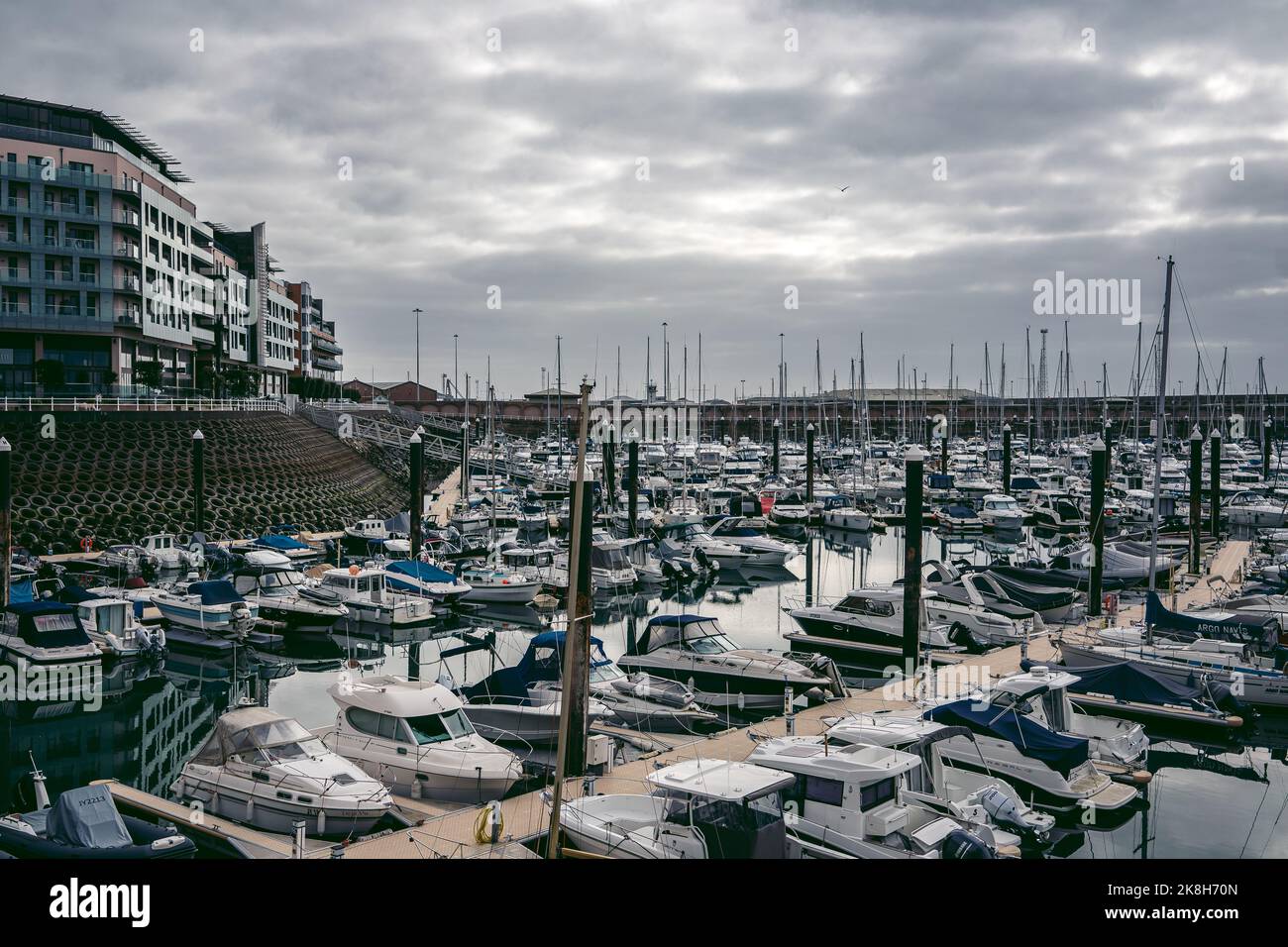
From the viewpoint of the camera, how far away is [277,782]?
17641mm

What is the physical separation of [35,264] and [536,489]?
117ft

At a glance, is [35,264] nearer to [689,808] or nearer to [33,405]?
[33,405]

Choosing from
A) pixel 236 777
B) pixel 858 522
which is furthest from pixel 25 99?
pixel 236 777

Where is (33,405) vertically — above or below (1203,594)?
above

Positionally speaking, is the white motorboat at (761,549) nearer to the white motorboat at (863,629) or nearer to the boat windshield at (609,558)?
the boat windshield at (609,558)

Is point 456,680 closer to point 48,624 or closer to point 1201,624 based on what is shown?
point 48,624

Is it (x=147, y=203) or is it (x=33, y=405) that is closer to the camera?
(x=33, y=405)

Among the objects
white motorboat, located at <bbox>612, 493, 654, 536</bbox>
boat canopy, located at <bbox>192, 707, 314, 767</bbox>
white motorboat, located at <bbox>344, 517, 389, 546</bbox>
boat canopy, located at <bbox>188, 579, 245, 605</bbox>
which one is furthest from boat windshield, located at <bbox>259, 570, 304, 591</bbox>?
white motorboat, located at <bbox>612, 493, 654, 536</bbox>

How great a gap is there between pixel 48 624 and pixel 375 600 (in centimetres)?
1039

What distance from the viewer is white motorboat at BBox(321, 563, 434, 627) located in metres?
36.4

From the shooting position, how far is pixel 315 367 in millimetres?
142000

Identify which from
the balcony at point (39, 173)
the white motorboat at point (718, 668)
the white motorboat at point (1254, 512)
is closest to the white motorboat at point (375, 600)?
the white motorboat at point (718, 668)

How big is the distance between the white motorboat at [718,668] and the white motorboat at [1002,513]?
38.7m

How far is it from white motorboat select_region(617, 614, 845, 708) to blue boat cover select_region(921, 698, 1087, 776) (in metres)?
4.75
